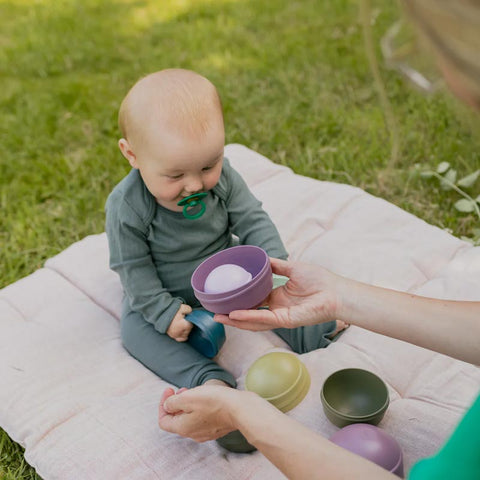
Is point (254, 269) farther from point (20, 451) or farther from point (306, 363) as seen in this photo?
point (20, 451)

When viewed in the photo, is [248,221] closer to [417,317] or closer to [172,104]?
[172,104]

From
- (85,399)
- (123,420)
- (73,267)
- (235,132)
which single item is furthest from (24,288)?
(235,132)

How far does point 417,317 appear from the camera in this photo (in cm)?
158

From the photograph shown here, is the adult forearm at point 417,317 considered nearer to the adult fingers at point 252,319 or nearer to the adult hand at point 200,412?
the adult fingers at point 252,319

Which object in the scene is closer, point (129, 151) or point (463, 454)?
point (463, 454)

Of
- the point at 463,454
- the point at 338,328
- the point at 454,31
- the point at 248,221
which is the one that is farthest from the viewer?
the point at 248,221

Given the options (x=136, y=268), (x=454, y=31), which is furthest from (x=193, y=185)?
(x=454, y=31)

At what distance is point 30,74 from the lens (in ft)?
13.2

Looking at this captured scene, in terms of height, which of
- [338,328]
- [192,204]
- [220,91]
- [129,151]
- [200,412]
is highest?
[129,151]

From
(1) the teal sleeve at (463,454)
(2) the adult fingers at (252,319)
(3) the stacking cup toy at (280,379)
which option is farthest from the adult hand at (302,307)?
(1) the teal sleeve at (463,454)

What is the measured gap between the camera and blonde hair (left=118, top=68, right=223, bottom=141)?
1.82 m

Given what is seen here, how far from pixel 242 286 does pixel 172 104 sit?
57cm

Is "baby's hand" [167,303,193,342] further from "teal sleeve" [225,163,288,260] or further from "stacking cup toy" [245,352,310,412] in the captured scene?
"teal sleeve" [225,163,288,260]

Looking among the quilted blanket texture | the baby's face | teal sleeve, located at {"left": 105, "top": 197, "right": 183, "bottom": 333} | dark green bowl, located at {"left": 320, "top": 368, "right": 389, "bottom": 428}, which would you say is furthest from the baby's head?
dark green bowl, located at {"left": 320, "top": 368, "right": 389, "bottom": 428}
